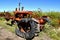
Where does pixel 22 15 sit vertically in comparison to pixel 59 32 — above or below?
above

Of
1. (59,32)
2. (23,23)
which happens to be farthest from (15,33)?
(59,32)

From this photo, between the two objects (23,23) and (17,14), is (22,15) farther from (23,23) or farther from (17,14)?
(23,23)

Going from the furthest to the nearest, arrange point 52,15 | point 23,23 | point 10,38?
point 52,15 → point 23,23 → point 10,38

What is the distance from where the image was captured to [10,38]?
10.0m

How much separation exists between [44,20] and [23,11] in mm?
1532

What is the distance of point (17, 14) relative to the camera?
539 inches

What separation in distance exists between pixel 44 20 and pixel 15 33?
3.01 metres

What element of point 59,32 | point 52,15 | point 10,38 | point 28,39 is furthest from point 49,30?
point 52,15

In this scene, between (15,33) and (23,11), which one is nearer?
(15,33)

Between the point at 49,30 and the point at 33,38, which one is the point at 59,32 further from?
the point at 33,38

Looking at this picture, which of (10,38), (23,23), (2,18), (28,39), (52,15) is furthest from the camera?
(52,15)

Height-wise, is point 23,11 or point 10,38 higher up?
point 23,11

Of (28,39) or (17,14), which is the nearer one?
(28,39)

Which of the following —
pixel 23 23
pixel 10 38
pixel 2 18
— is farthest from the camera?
pixel 2 18
